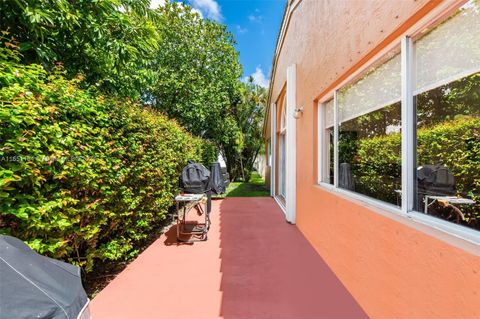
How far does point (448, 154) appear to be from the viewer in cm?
223

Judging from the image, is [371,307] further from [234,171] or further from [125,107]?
[234,171]

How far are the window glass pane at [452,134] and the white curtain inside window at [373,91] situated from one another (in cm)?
40

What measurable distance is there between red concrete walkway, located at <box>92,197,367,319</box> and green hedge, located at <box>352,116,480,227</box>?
1.87 meters

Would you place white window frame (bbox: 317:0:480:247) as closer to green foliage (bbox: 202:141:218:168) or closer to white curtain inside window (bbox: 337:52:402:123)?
white curtain inside window (bbox: 337:52:402:123)

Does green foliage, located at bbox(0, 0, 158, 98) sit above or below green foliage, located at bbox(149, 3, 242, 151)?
below

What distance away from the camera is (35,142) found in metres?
2.34

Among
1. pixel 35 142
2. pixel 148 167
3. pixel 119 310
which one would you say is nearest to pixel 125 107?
pixel 148 167

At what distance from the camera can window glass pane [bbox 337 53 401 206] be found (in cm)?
288

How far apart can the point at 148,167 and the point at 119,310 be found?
8.61ft

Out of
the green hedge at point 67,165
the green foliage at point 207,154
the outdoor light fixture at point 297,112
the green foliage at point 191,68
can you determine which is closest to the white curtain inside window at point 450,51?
the green hedge at point 67,165

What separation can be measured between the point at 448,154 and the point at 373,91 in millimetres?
1496

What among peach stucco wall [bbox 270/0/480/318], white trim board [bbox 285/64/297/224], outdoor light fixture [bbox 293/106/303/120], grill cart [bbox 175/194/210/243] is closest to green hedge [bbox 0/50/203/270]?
grill cart [bbox 175/194/210/243]

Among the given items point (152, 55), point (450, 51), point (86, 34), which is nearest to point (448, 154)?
point (450, 51)

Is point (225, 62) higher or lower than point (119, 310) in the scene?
higher
